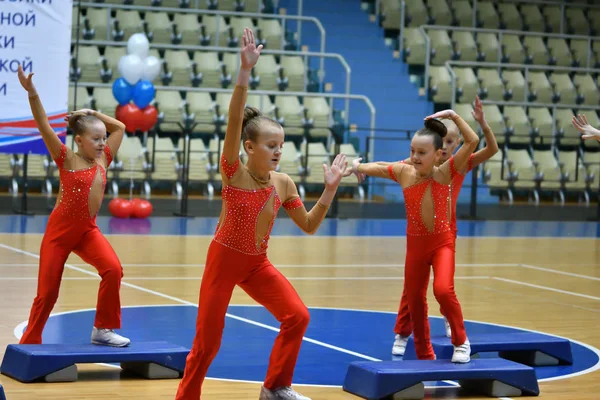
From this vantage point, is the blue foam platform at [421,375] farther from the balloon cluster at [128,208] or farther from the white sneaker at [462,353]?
the balloon cluster at [128,208]

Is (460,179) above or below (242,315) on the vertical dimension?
above

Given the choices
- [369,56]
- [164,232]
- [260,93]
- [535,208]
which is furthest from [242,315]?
[369,56]

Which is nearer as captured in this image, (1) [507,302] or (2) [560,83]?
(1) [507,302]

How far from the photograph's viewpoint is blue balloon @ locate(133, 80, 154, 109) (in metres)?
15.5

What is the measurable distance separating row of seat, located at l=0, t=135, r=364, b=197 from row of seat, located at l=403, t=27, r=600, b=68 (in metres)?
3.78

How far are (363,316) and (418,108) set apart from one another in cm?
1279

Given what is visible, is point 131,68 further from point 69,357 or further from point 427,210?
point 69,357

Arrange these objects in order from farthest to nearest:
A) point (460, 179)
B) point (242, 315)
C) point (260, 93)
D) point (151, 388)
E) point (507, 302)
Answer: point (260, 93), point (507, 302), point (242, 315), point (460, 179), point (151, 388)

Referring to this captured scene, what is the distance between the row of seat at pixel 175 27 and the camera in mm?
18875

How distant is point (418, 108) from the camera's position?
21156mm

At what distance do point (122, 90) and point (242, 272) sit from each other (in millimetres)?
10677

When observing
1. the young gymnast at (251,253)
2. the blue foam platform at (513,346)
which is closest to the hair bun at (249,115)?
the young gymnast at (251,253)

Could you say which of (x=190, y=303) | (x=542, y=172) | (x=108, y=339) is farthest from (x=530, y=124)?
(x=108, y=339)

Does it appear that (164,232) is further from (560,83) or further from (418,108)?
(560,83)
